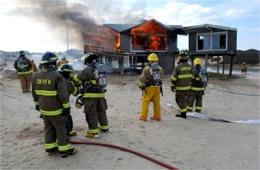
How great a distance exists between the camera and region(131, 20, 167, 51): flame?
73.8 feet

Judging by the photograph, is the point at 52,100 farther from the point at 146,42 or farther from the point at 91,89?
the point at 146,42

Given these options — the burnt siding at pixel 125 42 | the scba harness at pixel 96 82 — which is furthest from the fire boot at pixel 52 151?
the burnt siding at pixel 125 42

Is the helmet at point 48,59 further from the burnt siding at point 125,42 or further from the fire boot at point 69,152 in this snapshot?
the burnt siding at point 125,42

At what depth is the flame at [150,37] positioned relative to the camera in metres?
22.5

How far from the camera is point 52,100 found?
385cm

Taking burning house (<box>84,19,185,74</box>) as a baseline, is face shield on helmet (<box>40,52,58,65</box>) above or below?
below

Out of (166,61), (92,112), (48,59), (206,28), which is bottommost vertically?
(92,112)

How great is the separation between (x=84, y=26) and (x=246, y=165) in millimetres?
27135

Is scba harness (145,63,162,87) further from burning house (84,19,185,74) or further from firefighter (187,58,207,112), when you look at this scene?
burning house (84,19,185,74)

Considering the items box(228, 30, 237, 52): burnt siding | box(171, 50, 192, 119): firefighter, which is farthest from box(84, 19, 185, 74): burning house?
box(171, 50, 192, 119): firefighter

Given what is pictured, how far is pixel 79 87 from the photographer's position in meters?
4.94

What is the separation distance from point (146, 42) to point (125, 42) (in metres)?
2.37

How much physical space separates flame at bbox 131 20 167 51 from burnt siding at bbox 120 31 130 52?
2.10 ft

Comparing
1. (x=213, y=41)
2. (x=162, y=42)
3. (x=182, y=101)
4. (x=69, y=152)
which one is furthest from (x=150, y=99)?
(x=162, y=42)
